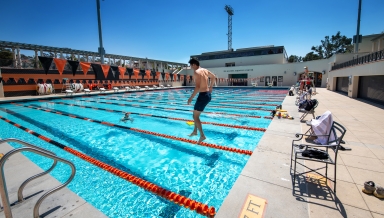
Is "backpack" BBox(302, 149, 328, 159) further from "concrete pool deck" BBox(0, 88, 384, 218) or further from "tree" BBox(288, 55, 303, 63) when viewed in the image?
"tree" BBox(288, 55, 303, 63)

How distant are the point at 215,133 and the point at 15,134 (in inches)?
258

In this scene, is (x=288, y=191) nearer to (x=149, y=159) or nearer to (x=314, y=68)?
(x=149, y=159)

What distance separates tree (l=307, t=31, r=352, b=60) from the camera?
130 feet

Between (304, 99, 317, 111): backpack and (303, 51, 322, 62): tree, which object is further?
(303, 51, 322, 62): tree

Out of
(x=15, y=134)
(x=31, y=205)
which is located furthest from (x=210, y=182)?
(x=15, y=134)

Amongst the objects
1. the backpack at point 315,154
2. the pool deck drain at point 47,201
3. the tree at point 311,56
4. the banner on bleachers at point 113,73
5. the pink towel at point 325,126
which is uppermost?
the tree at point 311,56

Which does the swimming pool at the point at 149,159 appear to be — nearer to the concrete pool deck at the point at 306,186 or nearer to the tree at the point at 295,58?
the concrete pool deck at the point at 306,186

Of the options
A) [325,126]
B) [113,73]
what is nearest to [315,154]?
[325,126]

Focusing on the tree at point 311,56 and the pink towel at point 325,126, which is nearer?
the pink towel at point 325,126

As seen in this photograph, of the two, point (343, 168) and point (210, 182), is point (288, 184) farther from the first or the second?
point (210, 182)

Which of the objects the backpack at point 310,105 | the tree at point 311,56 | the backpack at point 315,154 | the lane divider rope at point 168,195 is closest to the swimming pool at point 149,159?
the lane divider rope at point 168,195

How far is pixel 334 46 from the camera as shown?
4103 centimetres

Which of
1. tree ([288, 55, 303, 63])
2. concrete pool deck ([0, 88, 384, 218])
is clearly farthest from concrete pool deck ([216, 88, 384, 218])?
tree ([288, 55, 303, 63])

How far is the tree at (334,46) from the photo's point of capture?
3964 cm
